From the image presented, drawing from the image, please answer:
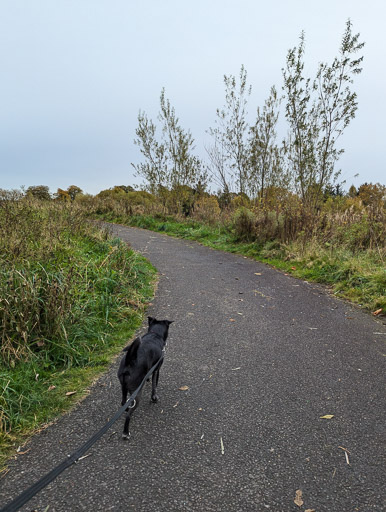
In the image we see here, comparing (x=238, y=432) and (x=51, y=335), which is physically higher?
(x=51, y=335)

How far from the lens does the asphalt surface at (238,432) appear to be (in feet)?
6.77

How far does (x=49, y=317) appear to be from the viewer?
12.3 feet

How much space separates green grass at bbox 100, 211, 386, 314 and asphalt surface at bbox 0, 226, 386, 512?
1.29m

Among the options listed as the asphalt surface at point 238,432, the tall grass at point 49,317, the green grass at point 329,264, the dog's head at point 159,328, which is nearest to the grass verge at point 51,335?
the tall grass at point 49,317

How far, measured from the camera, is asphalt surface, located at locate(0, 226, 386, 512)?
2.06 meters

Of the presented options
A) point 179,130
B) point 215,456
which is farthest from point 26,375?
point 179,130

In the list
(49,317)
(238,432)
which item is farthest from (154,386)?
(49,317)

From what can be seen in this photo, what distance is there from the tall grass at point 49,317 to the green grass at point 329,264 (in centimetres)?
403

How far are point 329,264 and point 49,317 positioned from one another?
6.32 m

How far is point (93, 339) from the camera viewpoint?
4.12 metres

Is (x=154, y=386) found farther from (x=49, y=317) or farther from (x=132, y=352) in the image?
(x=49, y=317)

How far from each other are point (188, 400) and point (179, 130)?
1649cm

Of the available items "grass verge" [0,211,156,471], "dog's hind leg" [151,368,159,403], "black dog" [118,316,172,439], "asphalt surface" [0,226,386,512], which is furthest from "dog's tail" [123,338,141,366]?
"grass verge" [0,211,156,471]

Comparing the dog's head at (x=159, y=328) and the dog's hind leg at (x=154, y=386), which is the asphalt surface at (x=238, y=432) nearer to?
the dog's hind leg at (x=154, y=386)
